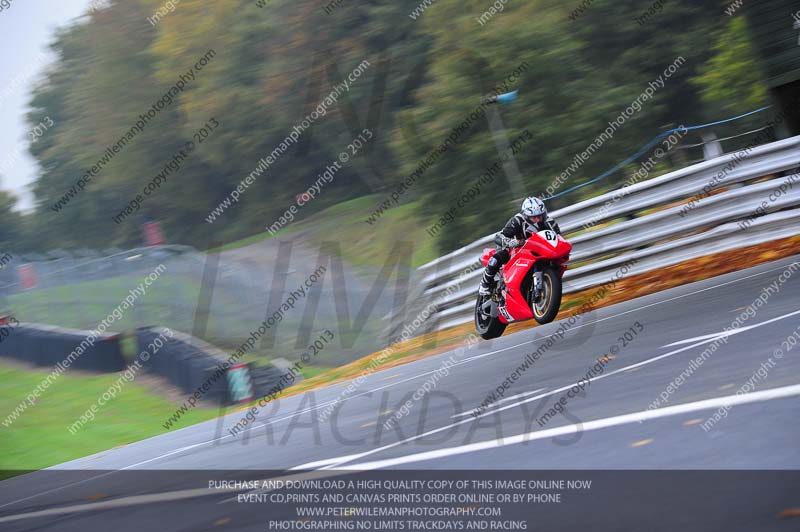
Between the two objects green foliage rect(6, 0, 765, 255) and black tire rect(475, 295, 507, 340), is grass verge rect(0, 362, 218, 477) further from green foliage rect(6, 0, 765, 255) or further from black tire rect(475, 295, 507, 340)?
green foliage rect(6, 0, 765, 255)

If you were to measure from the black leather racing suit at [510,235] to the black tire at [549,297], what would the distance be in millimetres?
625

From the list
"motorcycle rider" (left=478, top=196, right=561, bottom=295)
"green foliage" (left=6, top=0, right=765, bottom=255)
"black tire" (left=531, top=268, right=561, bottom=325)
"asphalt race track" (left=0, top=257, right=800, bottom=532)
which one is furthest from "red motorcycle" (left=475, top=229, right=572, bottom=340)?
"green foliage" (left=6, top=0, right=765, bottom=255)

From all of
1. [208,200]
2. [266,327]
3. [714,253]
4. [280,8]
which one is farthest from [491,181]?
[208,200]

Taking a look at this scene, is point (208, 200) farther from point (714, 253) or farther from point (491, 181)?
point (714, 253)

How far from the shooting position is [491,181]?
26.7 metres

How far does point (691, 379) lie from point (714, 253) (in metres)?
8.47

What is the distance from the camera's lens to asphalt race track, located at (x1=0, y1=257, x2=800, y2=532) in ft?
15.1

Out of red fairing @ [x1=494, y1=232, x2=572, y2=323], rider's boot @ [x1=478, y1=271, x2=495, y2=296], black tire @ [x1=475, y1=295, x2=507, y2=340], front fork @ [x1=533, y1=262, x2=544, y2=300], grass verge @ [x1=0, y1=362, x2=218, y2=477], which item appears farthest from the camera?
grass verge @ [x1=0, y1=362, x2=218, y2=477]

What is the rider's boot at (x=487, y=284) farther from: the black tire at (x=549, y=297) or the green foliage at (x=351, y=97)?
the green foliage at (x=351, y=97)

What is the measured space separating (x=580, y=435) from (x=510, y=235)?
7.99 meters

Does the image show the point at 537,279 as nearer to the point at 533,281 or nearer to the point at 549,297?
the point at 533,281

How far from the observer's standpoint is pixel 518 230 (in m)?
13.9

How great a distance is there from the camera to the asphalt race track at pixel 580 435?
4617 millimetres

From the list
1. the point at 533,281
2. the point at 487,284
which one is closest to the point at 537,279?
the point at 533,281
